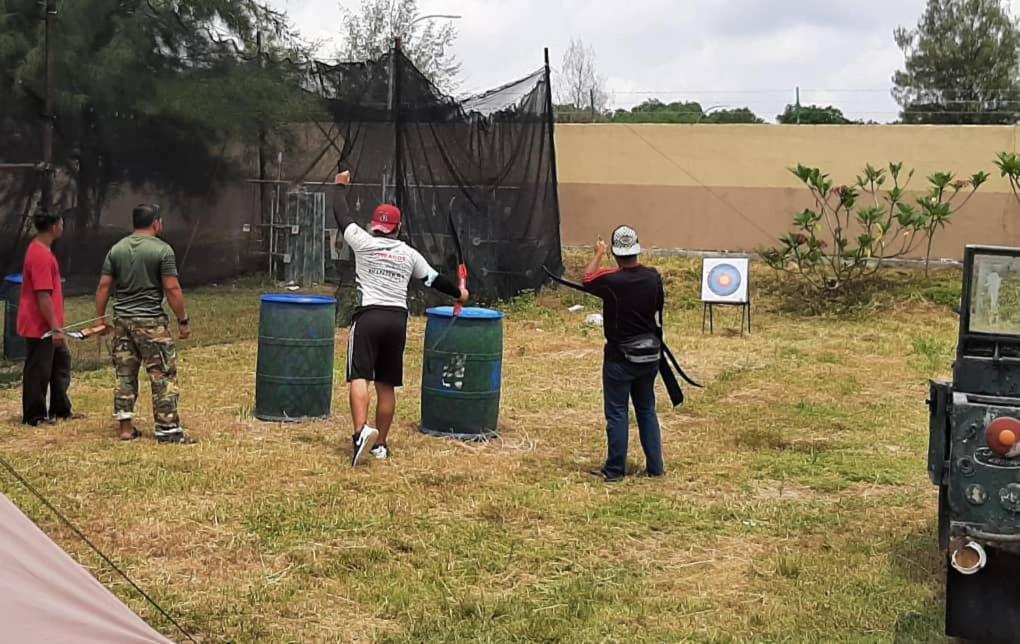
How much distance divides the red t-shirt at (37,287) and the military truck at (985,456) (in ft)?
18.8

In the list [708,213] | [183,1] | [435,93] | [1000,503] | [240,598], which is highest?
[183,1]

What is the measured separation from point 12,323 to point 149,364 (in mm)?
3474

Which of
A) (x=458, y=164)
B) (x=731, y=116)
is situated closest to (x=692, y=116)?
(x=731, y=116)

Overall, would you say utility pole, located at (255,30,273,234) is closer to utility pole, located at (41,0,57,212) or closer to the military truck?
utility pole, located at (41,0,57,212)

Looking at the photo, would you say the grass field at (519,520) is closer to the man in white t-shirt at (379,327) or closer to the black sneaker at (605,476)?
the black sneaker at (605,476)

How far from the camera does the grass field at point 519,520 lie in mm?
4789

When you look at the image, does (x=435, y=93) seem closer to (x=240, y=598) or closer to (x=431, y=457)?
(x=431, y=457)

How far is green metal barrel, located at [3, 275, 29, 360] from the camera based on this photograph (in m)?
10.1

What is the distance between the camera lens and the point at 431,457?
291 inches

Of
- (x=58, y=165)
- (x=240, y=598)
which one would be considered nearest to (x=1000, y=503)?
(x=240, y=598)

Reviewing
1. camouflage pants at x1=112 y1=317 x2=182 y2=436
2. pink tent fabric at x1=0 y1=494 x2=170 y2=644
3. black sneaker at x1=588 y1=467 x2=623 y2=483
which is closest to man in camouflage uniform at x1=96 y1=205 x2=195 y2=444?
camouflage pants at x1=112 y1=317 x2=182 y2=436

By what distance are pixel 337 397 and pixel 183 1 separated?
7.03 meters

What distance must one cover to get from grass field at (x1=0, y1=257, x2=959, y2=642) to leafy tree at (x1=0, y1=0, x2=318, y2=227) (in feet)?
7.53

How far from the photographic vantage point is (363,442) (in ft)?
23.0
